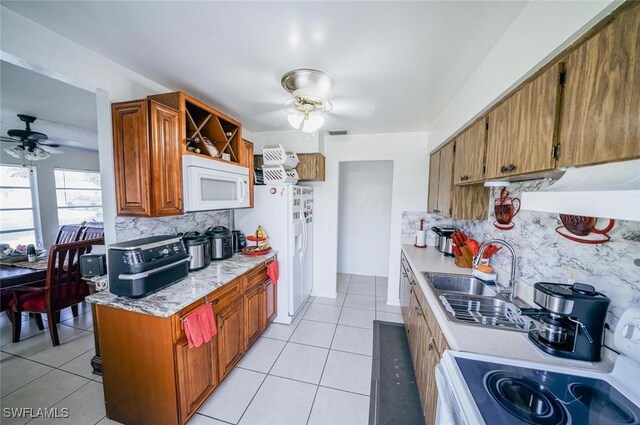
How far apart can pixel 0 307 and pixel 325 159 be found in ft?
12.9

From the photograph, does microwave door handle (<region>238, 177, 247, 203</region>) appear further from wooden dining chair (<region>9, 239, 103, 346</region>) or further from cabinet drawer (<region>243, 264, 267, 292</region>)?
wooden dining chair (<region>9, 239, 103, 346</region>)

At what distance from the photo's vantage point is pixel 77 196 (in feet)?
15.7

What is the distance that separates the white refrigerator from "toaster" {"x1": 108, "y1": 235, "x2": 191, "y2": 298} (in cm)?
120

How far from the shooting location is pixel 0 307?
2.26 meters

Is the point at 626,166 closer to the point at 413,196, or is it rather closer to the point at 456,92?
the point at 456,92

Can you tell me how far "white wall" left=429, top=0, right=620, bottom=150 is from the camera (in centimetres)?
78

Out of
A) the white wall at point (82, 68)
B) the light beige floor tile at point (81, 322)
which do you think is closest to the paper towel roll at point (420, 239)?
the white wall at point (82, 68)

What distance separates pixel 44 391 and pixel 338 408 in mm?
2288

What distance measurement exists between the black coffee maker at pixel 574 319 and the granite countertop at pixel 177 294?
1.86 m

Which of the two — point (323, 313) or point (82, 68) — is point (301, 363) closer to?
point (323, 313)

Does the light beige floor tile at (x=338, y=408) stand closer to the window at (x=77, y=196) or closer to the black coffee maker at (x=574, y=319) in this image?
the black coffee maker at (x=574, y=319)

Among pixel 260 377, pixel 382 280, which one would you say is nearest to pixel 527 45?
pixel 260 377

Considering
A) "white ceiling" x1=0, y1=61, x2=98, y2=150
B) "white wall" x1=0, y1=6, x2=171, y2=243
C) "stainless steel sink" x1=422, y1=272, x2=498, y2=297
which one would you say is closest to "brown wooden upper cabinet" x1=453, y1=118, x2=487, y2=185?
"stainless steel sink" x1=422, y1=272, x2=498, y2=297

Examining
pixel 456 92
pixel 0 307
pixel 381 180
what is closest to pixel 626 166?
pixel 456 92
